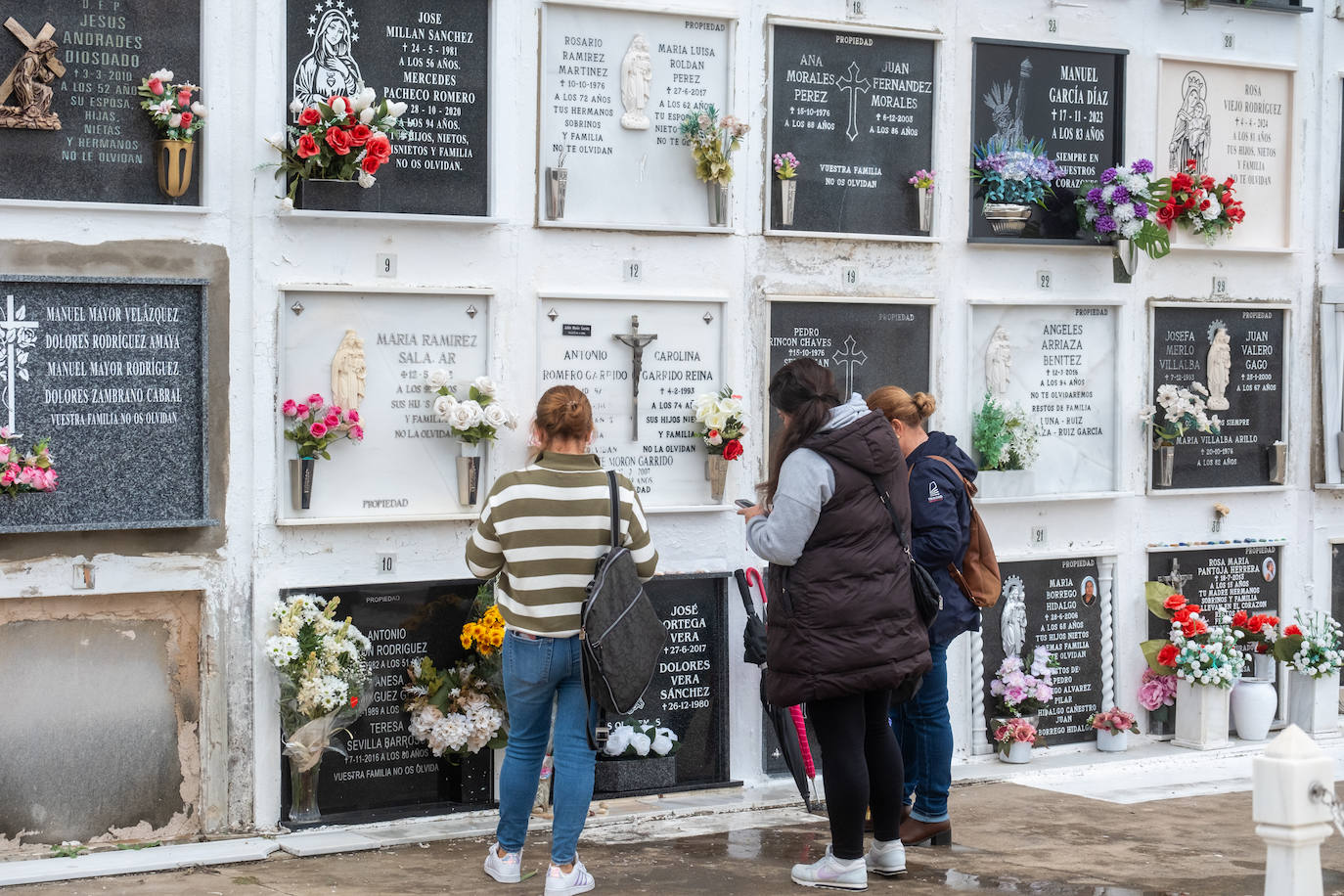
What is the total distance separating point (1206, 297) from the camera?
8.41 metres

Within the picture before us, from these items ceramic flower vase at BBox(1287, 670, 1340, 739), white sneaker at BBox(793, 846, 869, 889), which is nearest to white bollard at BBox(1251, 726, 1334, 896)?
white sneaker at BBox(793, 846, 869, 889)

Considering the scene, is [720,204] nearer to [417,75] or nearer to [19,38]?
[417,75]

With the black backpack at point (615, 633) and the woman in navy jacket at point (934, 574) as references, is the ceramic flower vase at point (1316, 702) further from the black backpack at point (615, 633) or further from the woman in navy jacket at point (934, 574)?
the black backpack at point (615, 633)

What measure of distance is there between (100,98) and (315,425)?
4.59ft

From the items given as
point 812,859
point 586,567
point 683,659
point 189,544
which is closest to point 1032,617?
point 683,659

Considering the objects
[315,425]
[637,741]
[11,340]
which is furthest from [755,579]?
[11,340]

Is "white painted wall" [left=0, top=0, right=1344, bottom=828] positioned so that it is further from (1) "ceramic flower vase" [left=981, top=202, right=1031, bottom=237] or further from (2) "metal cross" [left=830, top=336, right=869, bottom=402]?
(2) "metal cross" [left=830, top=336, right=869, bottom=402]

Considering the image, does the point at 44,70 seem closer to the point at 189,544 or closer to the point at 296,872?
the point at 189,544

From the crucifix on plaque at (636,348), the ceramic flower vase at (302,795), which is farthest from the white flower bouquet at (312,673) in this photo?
the crucifix on plaque at (636,348)

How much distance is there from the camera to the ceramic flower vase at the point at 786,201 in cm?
729

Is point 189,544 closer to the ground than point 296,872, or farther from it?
→ farther from it

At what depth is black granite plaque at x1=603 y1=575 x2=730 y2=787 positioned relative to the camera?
7078 mm

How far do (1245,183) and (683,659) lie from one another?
155 inches

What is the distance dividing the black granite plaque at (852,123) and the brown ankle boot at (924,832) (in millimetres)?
2701
